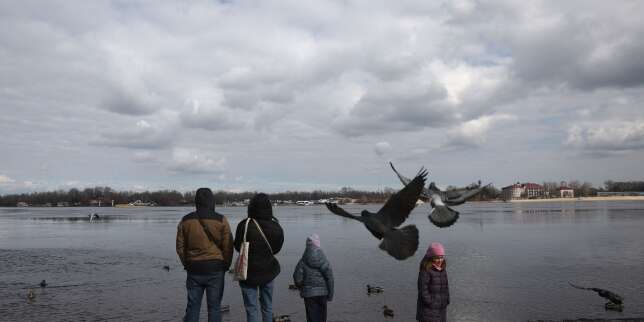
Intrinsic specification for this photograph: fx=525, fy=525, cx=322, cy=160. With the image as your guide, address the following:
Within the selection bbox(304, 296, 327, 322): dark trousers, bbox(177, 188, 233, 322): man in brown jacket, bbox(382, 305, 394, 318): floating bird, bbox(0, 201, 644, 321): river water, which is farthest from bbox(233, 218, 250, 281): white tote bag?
bbox(382, 305, 394, 318): floating bird

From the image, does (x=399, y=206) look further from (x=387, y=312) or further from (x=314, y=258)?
(x=387, y=312)

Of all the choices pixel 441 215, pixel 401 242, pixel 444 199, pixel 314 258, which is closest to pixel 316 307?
pixel 314 258

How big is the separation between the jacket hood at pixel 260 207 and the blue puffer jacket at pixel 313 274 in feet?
3.27

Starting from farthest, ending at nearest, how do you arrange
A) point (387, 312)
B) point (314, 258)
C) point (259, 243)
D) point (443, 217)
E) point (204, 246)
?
point (387, 312), point (314, 258), point (259, 243), point (204, 246), point (443, 217)

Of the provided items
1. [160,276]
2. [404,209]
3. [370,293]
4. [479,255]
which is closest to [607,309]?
[370,293]

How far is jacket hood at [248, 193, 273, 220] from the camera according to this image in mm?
6141

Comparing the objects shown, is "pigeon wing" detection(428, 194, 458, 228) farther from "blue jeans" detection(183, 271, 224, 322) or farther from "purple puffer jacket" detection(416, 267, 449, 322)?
"blue jeans" detection(183, 271, 224, 322)

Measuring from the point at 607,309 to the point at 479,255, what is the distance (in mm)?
11515

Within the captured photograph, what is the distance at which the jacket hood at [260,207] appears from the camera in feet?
20.1

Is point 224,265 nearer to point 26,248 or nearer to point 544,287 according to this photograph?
point 544,287

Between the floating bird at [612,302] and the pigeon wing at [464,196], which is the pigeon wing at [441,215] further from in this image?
the floating bird at [612,302]

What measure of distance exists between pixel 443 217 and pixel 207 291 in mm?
3511

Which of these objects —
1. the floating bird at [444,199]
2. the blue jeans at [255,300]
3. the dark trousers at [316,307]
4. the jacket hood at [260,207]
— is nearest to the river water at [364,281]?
the dark trousers at [316,307]

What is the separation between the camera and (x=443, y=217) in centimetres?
402
